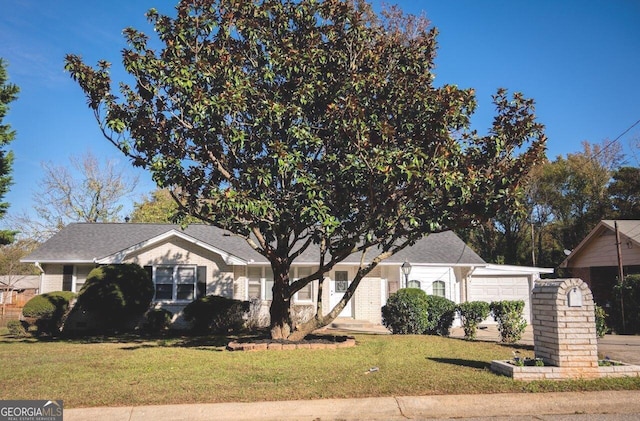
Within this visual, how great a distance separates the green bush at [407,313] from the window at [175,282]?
834 cm

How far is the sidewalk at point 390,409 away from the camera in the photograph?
23.6 ft

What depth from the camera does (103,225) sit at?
25.5 m

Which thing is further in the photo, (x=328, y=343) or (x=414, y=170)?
(x=328, y=343)

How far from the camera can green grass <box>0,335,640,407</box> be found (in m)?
8.16

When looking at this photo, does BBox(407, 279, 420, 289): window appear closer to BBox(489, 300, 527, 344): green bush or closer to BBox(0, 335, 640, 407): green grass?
Answer: BBox(489, 300, 527, 344): green bush

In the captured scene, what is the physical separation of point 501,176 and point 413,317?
632 centimetres

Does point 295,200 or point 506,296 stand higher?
point 295,200

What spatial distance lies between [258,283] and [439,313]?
28.8ft

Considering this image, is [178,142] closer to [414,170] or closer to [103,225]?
[414,170]

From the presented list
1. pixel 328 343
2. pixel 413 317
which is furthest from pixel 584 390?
pixel 413 317

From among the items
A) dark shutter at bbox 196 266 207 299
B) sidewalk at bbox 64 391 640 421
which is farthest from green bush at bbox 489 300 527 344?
dark shutter at bbox 196 266 207 299

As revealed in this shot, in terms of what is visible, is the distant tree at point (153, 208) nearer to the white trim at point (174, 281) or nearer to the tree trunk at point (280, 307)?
the white trim at point (174, 281)

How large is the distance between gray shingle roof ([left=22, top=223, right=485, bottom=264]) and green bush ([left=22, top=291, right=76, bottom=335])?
2.32 metres

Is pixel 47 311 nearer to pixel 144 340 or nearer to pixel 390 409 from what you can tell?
pixel 144 340
